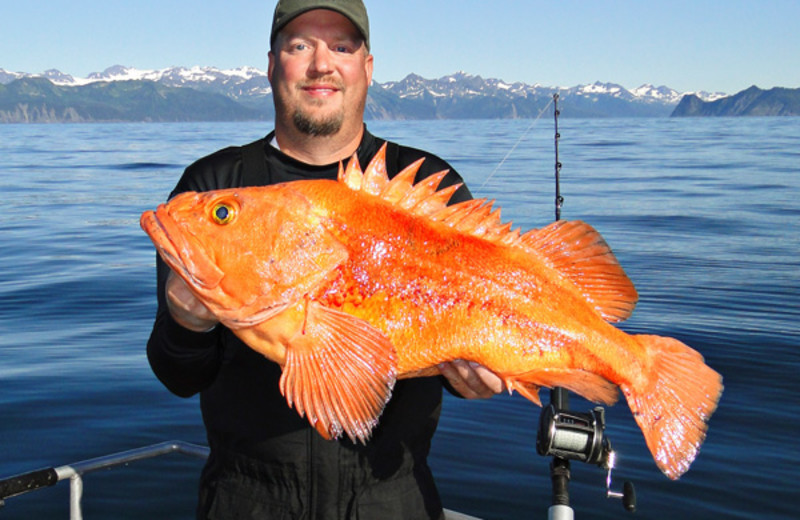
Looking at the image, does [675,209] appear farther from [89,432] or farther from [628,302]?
[628,302]

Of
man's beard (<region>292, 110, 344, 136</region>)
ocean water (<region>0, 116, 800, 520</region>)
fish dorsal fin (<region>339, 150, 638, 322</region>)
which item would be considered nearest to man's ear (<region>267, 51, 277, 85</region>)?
man's beard (<region>292, 110, 344, 136</region>)

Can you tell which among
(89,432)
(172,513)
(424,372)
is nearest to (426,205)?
(424,372)

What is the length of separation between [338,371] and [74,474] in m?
2.98

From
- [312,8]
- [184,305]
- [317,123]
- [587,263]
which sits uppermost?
[312,8]

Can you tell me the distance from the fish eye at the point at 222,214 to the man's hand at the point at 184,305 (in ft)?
1.14

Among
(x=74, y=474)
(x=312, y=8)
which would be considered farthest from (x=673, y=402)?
(x=74, y=474)

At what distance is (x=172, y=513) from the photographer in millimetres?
7754

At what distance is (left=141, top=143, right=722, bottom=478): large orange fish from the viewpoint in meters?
2.89

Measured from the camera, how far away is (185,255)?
2877mm

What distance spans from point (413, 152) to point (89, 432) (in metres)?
7.34

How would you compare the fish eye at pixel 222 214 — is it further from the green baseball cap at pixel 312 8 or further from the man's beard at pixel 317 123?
the green baseball cap at pixel 312 8

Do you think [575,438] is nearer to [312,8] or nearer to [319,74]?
[319,74]

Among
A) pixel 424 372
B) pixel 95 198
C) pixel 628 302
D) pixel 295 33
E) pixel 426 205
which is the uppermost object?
pixel 295 33

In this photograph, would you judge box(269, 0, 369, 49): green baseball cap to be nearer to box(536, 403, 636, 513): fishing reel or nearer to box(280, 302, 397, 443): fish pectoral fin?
box(280, 302, 397, 443): fish pectoral fin
